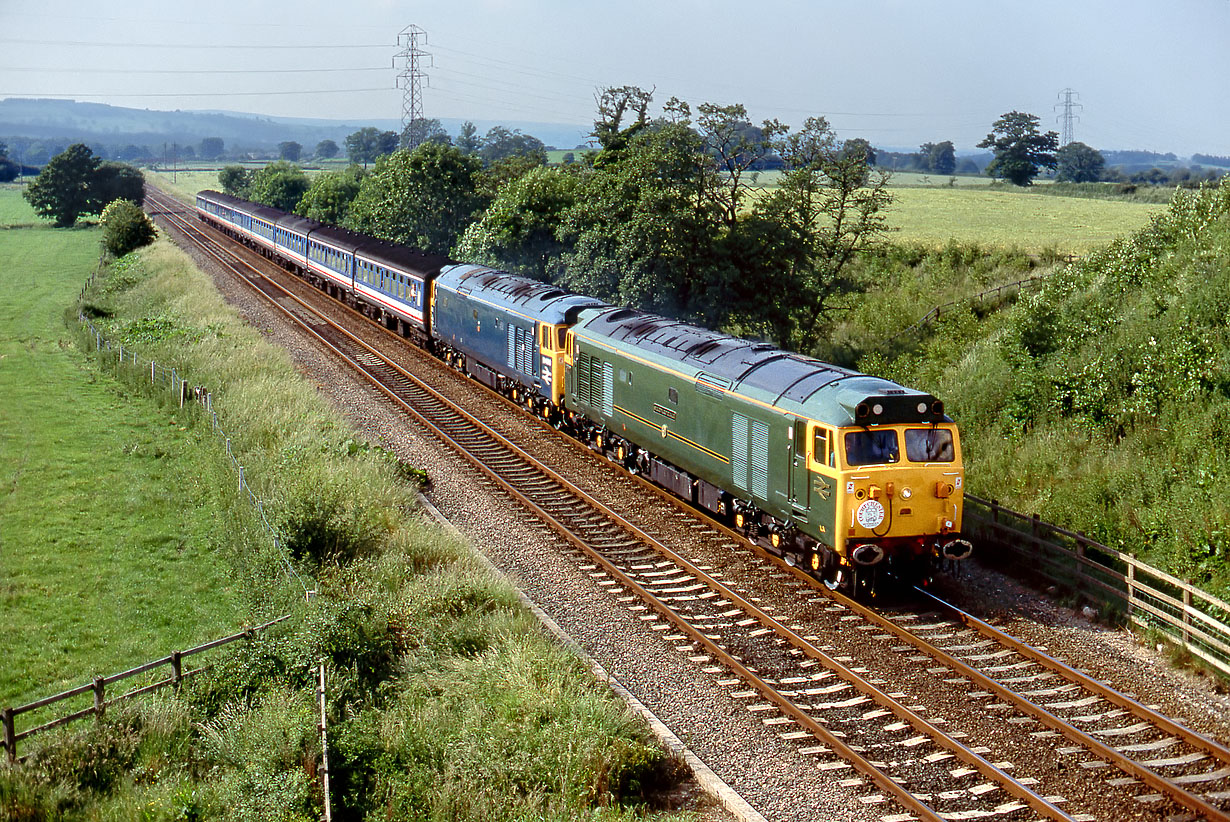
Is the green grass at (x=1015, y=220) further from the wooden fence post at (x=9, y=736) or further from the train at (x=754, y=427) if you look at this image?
the wooden fence post at (x=9, y=736)

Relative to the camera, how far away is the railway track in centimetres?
1146

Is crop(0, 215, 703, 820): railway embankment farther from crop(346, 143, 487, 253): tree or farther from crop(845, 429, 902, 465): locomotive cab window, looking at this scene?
crop(346, 143, 487, 253): tree

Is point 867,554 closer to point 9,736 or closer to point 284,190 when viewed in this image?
point 9,736

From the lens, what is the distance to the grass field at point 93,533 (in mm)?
17203

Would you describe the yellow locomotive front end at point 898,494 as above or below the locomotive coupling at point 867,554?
above

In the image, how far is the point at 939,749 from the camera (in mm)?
12445

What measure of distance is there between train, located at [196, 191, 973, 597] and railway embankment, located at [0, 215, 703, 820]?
492 centimetres

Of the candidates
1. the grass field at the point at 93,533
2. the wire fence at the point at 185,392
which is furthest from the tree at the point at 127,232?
the grass field at the point at 93,533

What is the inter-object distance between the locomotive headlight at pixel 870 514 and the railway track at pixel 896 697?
1.53m

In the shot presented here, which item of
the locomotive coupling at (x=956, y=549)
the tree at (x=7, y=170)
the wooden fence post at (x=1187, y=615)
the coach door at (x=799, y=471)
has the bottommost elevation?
the wooden fence post at (x=1187, y=615)

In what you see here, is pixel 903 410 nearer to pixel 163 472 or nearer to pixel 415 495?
pixel 415 495

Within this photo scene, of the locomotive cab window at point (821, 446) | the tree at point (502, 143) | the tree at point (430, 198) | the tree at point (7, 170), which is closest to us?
the locomotive cab window at point (821, 446)

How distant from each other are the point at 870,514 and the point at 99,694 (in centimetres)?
1107

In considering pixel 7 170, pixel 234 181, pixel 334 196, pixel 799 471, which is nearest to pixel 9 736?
pixel 799 471
